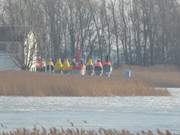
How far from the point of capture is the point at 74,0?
3558 inches

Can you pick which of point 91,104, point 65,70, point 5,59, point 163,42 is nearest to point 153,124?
point 91,104

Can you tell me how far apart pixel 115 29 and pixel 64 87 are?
59.4 m

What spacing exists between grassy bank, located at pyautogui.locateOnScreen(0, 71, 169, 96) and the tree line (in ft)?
172

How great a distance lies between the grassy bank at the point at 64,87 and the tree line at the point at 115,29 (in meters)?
52.5

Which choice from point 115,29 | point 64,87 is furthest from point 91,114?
point 115,29

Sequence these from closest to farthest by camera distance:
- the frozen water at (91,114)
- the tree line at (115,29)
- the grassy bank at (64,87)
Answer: the frozen water at (91,114) → the grassy bank at (64,87) → the tree line at (115,29)

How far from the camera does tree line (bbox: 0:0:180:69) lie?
87188 mm

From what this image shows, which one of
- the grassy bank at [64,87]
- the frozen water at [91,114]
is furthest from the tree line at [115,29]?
the frozen water at [91,114]

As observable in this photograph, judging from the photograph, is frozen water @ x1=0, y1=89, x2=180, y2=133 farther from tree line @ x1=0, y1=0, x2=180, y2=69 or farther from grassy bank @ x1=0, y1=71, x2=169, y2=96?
tree line @ x1=0, y1=0, x2=180, y2=69

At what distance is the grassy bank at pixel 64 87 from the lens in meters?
30.2

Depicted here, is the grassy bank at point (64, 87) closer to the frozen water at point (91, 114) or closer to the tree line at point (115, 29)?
the frozen water at point (91, 114)

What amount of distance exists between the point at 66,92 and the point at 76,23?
2326 inches

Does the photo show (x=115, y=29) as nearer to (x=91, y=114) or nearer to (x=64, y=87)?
(x=64, y=87)

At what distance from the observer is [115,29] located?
3536 inches
